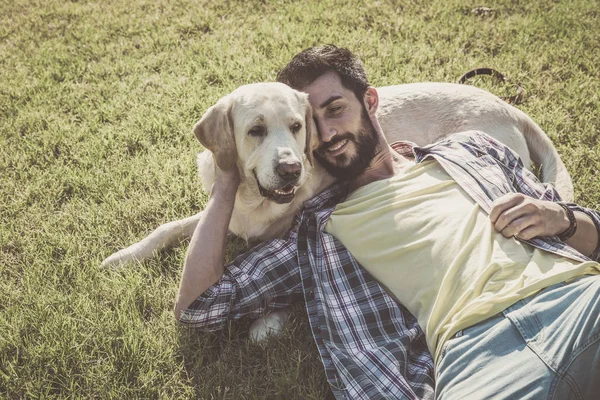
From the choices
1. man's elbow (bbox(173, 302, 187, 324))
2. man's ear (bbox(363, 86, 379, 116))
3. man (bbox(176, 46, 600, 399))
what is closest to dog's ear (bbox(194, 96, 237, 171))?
man (bbox(176, 46, 600, 399))

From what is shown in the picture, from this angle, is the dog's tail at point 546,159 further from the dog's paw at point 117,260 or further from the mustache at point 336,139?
the dog's paw at point 117,260

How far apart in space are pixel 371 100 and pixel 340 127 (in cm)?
41

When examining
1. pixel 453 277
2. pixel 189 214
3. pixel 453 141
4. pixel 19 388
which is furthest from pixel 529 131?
pixel 19 388

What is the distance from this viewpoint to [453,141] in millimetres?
2713

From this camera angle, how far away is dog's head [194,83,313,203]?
2.51 m

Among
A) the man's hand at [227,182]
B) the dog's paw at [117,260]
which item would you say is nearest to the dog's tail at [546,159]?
the man's hand at [227,182]

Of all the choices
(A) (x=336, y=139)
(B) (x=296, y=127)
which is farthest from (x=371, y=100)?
(B) (x=296, y=127)

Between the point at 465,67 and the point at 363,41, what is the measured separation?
134 cm

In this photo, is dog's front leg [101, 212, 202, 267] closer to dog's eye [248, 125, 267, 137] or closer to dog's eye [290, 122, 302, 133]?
dog's eye [248, 125, 267, 137]

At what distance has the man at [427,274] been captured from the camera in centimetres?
166

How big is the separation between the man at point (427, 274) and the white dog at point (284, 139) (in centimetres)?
18

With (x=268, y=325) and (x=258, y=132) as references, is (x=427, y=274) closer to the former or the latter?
(x=268, y=325)

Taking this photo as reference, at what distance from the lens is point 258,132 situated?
258 cm

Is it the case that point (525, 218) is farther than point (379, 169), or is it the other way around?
point (379, 169)
